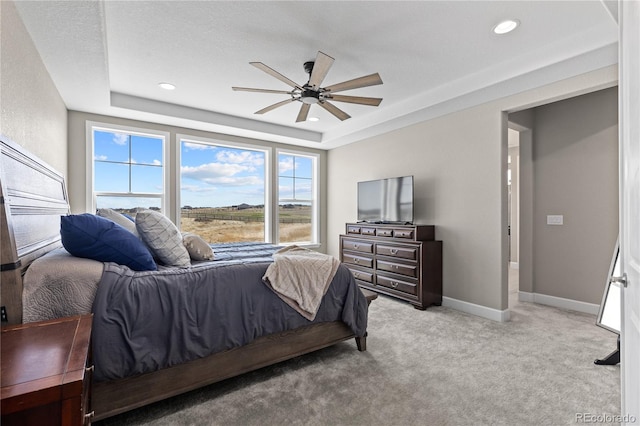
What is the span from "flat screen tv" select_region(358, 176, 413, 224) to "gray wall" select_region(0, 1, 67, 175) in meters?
3.74

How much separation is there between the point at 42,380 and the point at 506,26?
3.37 m

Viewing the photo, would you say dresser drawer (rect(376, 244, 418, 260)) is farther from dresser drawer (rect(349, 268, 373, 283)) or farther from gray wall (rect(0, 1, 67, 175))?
gray wall (rect(0, 1, 67, 175))

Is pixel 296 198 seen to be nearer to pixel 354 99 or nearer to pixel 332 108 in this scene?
pixel 332 108

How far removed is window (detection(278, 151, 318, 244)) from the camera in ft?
18.8

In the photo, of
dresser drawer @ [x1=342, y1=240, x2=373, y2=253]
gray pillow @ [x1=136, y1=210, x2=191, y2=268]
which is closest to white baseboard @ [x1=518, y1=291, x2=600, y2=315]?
dresser drawer @ [x1=342, y1=240, x2=373, y2=253]

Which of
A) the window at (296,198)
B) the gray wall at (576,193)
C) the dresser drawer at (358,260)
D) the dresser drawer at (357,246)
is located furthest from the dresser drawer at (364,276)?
the gray wall at (576,193)

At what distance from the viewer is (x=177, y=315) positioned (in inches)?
70.6

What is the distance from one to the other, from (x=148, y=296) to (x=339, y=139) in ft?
14.3

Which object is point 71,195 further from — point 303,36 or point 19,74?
point 303,36

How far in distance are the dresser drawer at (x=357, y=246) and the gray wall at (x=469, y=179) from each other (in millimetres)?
782

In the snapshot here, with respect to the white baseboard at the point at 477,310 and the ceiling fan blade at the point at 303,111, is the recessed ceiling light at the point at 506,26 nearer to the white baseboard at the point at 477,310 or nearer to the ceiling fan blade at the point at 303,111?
the ceiling fan blade at the point at 303,111

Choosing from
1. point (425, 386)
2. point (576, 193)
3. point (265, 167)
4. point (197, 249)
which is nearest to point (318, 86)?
point (197, 249)

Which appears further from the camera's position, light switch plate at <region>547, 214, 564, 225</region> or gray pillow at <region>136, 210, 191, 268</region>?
light switch plate at <region>547, 214, 564, 225</region>

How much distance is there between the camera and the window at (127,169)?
13.6ft
